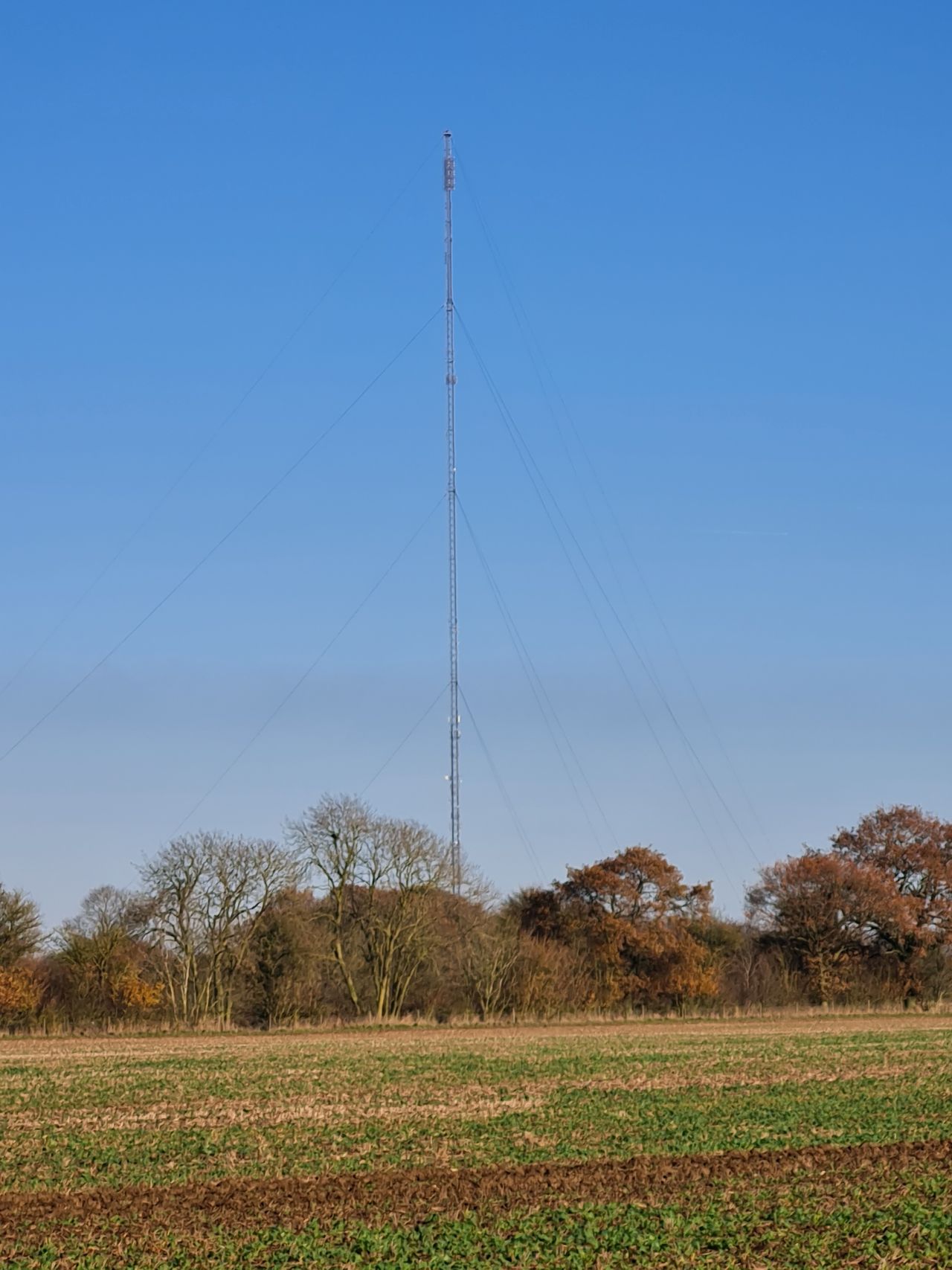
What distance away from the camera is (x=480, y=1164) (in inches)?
731

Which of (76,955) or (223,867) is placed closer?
(76,955)

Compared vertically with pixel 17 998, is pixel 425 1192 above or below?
below

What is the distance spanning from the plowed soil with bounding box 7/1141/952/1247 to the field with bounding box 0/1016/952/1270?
1.9 inches

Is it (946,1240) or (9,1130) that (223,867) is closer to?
(9,1130)

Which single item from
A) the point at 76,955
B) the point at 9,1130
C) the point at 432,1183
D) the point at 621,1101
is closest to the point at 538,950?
the point at 76,955

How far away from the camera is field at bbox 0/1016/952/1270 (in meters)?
13.7

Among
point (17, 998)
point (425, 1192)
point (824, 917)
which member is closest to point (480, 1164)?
point (425, 1192)

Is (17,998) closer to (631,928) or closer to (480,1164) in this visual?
(631,928)

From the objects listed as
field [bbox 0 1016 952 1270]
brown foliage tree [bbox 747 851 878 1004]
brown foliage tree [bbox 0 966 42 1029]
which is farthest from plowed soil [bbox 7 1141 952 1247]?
brown foliage tree [bbox 747 851 878 1004]

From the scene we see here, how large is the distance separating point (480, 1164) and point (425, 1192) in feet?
8.11

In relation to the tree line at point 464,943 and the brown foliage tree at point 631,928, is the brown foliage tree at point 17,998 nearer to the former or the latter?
the tree line at point 464,943

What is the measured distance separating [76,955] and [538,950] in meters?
20.3

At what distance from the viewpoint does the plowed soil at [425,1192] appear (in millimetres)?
14758

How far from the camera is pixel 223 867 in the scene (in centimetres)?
6312
